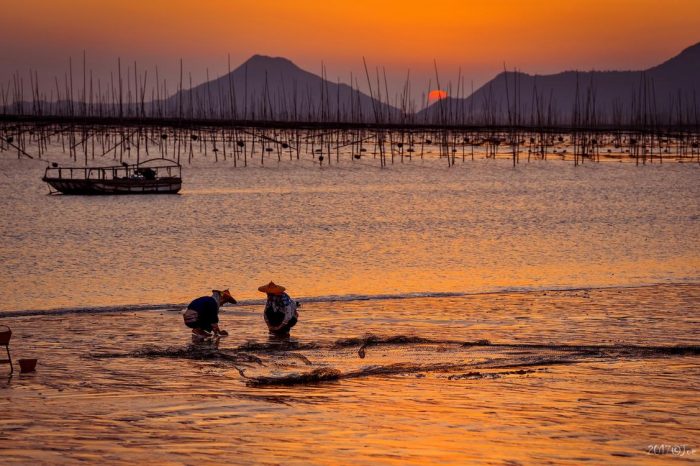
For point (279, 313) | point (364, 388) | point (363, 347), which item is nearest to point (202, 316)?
point (279, 313)

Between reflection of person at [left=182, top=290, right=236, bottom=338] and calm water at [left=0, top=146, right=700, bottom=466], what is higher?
reflection of person at [left=182, top=290, right=236, bottom=338]

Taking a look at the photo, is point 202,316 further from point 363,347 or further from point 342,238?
point 342,238

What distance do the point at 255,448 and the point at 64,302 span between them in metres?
8.10

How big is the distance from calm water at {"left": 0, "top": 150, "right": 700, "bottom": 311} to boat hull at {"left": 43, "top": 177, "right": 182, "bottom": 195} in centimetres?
52

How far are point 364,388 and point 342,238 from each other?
48.8 ft

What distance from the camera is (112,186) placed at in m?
35.6

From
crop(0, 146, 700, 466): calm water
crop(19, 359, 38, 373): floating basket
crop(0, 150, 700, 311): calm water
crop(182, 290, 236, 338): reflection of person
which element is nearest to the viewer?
crop(0, 146, 700, 466): calm water

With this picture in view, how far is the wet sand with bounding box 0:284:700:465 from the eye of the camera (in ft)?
19.2

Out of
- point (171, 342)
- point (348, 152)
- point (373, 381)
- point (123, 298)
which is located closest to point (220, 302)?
point (171, 342)

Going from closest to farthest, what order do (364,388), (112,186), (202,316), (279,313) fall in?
(364,388) < (202,316) < (279,313) < (112,186)

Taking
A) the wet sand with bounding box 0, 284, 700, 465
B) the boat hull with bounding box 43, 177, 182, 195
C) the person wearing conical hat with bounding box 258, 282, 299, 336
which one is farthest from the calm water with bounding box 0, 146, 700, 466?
the boat hull with bounding box 43, 177, 182, 195

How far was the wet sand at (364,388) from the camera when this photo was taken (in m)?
5.84

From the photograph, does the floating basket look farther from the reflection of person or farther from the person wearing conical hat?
the person wearing conical hat

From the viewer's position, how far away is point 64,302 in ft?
43.3
